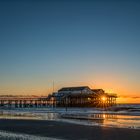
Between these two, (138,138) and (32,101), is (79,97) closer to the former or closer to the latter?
(32,101)

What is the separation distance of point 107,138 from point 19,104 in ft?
344

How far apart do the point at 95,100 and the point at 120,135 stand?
87.1 metres

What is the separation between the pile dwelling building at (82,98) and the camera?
347ft

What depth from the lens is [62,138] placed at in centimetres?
1903

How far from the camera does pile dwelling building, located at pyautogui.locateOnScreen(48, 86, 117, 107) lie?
10575 cm

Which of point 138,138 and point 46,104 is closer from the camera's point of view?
point 138,138

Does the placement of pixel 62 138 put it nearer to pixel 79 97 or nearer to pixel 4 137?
pixel 4 137

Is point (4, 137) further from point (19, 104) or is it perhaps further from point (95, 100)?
point (19, 104)

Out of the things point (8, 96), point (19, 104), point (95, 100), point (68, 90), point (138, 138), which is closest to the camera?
point (138, 138)

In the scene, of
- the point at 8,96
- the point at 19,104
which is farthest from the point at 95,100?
the point at 8,96

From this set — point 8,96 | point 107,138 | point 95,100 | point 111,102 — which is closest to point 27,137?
point 107,138

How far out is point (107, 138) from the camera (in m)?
18.9

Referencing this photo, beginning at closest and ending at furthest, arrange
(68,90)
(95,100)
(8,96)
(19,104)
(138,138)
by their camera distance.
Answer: (138,138) < (95,100) < (68,90) < (19,104) < (8,96)

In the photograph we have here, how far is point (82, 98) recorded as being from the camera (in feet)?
354
